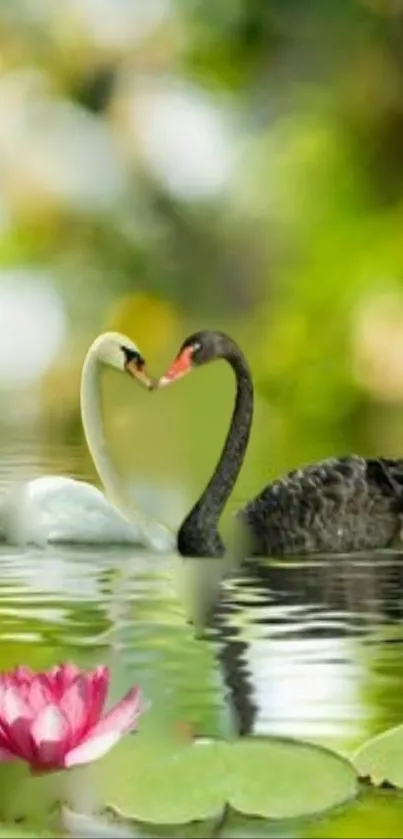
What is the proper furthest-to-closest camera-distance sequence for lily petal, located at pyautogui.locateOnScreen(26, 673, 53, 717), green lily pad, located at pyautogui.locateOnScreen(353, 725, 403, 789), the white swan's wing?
the white swan's wing < green lily pad, located at pyautogui.locateOnScreen(353, 725, 403, 789) < lily petal, located at pyautogui.locateOnScreen(26, 673, 53, 717)

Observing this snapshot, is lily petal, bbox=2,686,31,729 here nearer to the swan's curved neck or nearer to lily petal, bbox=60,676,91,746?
lily petal, bbox=60,676,91,746

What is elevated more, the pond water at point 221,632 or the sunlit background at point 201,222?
the sunlit background at point 201,222

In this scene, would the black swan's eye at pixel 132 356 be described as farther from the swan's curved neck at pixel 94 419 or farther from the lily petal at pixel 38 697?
the lily petal at pixel 38 697

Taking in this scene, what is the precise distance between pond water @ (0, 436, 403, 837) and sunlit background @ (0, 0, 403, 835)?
7cm

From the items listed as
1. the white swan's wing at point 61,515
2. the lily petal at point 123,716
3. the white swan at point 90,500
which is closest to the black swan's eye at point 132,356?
the white swan at point 90,500

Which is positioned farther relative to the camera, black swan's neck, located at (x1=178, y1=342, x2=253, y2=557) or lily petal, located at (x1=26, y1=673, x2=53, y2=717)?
black swan's neck, located at (x1=178, y1=342, x2=253, y2=557)

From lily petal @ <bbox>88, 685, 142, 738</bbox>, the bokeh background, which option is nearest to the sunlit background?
the bokeh background

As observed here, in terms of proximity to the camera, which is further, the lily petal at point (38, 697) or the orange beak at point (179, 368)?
the orange beak at point (179, 368)

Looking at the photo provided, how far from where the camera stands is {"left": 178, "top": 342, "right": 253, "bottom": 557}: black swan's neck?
72.0 inches

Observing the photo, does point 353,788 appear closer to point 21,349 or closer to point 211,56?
point 21,349

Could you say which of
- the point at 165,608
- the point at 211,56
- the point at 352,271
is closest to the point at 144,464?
the point at 165,608

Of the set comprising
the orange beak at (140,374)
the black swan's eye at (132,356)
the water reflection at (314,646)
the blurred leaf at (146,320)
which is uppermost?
the blurred leaf at (146,320)

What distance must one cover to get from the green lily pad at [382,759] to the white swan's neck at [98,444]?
0.95 ft

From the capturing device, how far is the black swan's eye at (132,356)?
1832 millimetres
